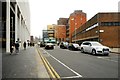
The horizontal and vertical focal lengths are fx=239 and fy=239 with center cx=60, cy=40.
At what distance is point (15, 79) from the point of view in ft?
32.2

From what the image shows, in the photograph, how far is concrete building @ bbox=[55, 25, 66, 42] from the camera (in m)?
150

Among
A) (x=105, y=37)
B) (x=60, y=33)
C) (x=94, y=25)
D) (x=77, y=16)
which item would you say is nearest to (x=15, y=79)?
(x=105, y=37)

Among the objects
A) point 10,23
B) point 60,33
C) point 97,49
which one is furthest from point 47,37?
point 60,33

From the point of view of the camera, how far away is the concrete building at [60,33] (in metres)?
150

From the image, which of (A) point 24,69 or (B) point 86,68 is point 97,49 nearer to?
(B) point 86,68

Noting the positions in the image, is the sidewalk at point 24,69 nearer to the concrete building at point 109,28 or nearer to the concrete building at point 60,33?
the concrete building at point 109,28

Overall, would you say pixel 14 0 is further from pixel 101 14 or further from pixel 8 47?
pixel 101 14

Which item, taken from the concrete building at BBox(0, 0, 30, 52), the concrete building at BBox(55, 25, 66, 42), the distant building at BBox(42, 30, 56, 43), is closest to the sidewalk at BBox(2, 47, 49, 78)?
the concrete building at BBox(0, 0, 30, 52)

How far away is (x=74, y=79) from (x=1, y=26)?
3405cm

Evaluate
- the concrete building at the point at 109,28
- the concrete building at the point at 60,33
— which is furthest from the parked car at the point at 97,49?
the concrete building at the point at 60,33

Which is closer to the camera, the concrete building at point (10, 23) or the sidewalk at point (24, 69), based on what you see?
the sidewalk at point (24, 69)

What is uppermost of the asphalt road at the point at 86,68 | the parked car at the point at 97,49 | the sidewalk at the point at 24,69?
the parked car at the point at 97,49

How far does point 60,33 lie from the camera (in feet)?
516

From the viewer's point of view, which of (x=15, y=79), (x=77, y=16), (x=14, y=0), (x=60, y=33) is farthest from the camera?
(x=60, y=33)
